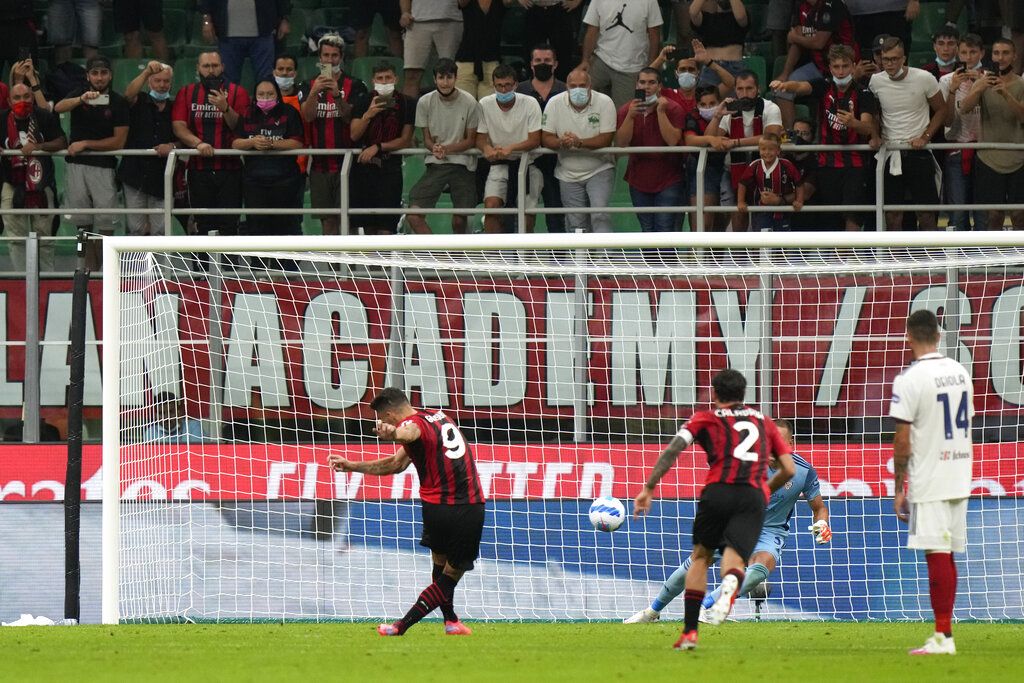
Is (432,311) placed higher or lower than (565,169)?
lower

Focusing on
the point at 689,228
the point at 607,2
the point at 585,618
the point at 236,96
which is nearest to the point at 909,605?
the point at 585,618

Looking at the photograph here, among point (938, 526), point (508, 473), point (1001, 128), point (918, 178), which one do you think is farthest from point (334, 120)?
point (938, 526)

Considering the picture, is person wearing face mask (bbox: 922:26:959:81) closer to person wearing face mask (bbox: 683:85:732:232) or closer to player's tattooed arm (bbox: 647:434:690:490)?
person wearing face mask (bbox: 683:85:732:232)

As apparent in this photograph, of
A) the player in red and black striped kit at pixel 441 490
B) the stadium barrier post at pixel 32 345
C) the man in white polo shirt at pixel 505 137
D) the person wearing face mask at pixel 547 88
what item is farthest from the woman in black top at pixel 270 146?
the player in red and black striped kit at pixel 441 490

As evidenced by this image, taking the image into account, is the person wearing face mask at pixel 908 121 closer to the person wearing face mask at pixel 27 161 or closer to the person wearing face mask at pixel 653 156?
the person wearing face mask at pixel 653 156

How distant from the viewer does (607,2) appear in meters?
15.3

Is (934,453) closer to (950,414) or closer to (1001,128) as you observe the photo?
(950,414)

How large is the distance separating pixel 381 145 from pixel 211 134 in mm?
1682

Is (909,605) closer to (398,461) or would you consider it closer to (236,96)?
(398,461)

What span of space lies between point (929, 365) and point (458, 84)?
8402mm

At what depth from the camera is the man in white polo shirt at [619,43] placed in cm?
1516

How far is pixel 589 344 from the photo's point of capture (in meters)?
12.5

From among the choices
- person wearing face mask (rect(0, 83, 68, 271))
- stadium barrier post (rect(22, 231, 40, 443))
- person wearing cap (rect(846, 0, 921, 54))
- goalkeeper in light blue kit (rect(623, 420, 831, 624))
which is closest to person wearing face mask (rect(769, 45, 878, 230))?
person wearing cap (rect(846, 0, 921, 54))

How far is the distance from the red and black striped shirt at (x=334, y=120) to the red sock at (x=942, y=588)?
788 cm
